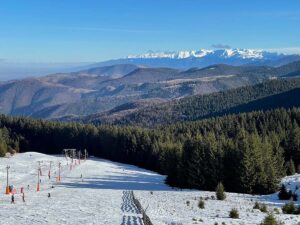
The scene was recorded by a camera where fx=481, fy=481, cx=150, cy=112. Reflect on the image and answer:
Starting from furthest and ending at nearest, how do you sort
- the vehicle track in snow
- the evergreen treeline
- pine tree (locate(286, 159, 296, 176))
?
pine tree (locate(286, 159, 296, 176)) → the evergreen treeline → the vehicle track in snow

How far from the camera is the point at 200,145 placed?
85812mm

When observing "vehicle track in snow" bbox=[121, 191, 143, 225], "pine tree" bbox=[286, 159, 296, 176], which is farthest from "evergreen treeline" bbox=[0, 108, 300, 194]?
"vehicle track in snow" bbox=[121, 191, 143, 225]

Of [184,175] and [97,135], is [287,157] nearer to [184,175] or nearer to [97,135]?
[184,175]

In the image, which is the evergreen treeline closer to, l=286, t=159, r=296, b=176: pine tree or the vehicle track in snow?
l=286, t=159, r=296, b=176: pine tree

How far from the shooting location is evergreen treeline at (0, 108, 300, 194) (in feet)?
258

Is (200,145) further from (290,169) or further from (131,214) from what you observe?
(131,214)

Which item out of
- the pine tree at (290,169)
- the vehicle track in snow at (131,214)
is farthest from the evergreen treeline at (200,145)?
the vehicle track in snow at (131,214)

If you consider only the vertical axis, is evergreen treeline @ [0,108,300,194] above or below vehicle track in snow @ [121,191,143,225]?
below

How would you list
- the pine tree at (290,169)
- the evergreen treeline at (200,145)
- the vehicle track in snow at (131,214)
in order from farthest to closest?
the pine tree at (290,169), the evergreen treeline at (200,145), the vehicle track in snow at (131,214)

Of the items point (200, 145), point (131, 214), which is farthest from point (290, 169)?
point (131, 214)

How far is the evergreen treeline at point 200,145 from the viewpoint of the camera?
258 ft

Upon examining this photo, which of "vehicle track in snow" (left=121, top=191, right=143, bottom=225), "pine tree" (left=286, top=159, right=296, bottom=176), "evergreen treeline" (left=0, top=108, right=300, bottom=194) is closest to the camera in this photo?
"vehicle track in snow" (left=121, top=191, right=143, bottom=225)

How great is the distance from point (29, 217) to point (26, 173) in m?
68.4

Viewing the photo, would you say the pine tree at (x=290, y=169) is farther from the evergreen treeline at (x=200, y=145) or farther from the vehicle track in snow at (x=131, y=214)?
the vehicle track in snow at (x=131, y=214)
